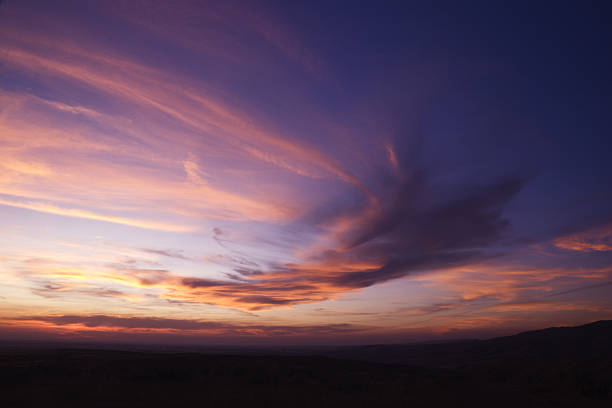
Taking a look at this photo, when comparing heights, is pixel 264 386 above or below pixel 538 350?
below

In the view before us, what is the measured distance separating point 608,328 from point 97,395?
137992 mm

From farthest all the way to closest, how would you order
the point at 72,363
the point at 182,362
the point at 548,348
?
the point at 548,348 → the point at 182,362 → the point at 72,363

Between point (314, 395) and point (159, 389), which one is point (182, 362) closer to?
point (159, 389)

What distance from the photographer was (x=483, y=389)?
22797mm

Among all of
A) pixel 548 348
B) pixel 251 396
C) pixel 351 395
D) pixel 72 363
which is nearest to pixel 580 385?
pixel 351 395

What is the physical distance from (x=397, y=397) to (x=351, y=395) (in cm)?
260

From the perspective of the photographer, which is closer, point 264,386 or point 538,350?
point 264,386

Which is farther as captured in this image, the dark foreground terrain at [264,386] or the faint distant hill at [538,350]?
the faint distant hill at [538,350]

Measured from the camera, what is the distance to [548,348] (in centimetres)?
8344

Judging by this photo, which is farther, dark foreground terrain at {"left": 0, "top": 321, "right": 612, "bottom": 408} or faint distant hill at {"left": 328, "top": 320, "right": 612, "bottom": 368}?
faint distant hill at {"left": 328, "top": 320, "right": 612, "bottom": 368}

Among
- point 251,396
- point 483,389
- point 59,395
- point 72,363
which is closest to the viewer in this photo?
point 59,395

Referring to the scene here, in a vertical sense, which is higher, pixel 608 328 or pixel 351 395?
pixel 608 328

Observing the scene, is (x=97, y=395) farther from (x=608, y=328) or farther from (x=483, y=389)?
(x=608, y=328)

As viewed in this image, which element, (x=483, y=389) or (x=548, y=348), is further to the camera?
(x=548, y=348)
